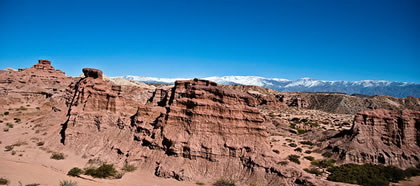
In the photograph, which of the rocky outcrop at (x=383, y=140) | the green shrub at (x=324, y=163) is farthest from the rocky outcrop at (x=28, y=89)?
the rocky outcrop at (x=383, y=140)

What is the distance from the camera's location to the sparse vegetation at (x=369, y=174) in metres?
17.2

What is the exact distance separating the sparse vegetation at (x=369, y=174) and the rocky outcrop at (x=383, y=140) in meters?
1.55

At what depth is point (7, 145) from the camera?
22203mm

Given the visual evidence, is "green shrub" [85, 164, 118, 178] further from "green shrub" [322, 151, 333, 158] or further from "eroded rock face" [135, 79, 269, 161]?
"green shrub" [322, 151, 333, 158]

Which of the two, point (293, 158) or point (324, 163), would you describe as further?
point (293, 158)

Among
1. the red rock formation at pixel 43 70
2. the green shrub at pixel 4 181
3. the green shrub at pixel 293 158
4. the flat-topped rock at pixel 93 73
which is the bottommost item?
the green shrub at pixel 293 158

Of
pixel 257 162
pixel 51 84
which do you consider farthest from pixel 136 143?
pixel 51 84

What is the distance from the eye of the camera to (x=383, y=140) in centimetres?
2370

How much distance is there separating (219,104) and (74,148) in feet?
45.0

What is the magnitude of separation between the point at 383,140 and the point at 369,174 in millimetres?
7160

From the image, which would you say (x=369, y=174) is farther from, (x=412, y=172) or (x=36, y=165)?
(x=36, y=165)

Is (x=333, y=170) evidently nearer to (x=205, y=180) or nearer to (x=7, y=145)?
(x=205, y=180)

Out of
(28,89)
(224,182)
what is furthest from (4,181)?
(28,89)

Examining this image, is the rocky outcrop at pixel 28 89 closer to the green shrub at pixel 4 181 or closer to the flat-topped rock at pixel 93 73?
the flat-topped rock at pixel 93 73
